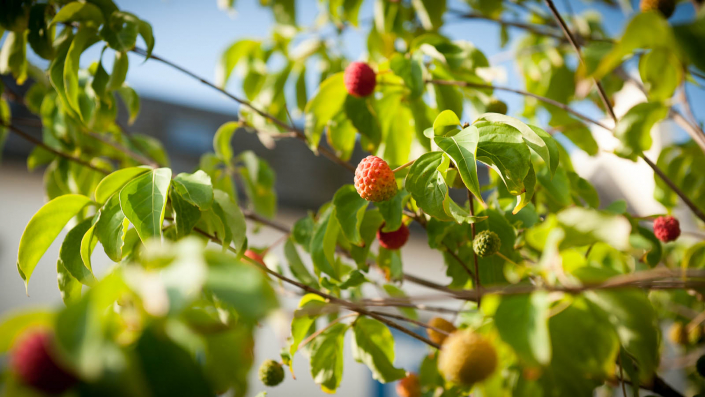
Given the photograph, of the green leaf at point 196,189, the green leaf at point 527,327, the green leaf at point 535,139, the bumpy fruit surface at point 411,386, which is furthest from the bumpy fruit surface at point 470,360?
the bumpy fruit surface at point 411,386

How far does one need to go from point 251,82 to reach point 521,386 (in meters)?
1.47

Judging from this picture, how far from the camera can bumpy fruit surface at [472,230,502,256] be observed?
2.84 ft

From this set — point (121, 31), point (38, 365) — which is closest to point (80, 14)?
point (121, 31)

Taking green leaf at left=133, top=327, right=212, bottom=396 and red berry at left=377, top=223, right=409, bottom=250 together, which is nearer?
green leaf at left=133, top=327, right=212, bottom=396

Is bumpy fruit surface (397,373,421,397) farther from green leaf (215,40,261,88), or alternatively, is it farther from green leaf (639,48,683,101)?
green leaf (215,40,261,88)

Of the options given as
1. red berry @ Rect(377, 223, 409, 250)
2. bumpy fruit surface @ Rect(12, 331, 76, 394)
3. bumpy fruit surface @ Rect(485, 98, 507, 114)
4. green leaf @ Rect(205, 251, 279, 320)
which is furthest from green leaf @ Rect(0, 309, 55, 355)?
bumpy fruit surface @ Rect(485, 98, 507, 114)

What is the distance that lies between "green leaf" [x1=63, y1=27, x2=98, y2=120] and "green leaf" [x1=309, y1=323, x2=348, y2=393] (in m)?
0.80

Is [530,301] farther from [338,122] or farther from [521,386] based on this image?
[338,122]

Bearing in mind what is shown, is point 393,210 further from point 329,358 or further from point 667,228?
point 667,228

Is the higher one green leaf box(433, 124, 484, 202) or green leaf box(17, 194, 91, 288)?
green leaf box(433, 124, 484, 202)

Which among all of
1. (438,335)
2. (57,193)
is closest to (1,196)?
(57,193)

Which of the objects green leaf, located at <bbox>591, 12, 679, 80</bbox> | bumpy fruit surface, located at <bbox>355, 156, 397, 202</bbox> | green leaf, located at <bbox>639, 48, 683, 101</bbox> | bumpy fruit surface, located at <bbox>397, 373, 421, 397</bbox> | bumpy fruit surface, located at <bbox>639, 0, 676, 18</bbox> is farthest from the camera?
bumpy fruit surface, located at <bbox>397, 373, 421, 397</bbox>

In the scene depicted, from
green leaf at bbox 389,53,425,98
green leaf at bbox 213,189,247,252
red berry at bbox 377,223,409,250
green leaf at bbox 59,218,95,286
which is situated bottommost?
red berry at bbox 377,223,409,250

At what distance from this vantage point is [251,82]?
1750 mm
